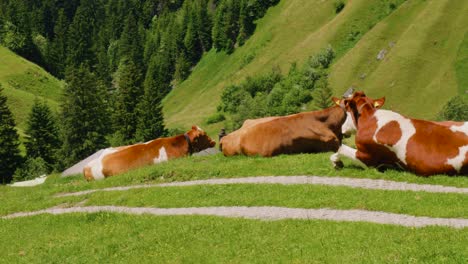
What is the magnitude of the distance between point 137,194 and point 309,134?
852 cm

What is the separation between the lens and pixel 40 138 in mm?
107000

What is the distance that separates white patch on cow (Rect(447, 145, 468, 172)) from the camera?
17.6 m

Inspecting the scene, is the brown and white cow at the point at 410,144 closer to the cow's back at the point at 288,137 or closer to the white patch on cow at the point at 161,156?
the cow's back at the point at 288,137

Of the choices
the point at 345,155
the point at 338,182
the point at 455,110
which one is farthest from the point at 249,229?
the point at 455,110

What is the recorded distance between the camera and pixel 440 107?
352 ft

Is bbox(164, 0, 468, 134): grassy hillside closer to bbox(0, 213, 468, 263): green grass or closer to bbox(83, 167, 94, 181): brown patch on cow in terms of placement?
bbox(83, 167, 94, 181): brown patch on cow

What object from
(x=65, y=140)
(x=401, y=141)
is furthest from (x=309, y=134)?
(x=65, y=140)

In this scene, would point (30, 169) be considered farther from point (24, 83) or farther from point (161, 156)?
point (24, 83)

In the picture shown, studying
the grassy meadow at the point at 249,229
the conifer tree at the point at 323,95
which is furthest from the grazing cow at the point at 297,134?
the conifer tree at the point at 323,95

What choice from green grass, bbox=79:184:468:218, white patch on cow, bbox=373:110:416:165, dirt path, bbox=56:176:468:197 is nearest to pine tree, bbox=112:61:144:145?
dirt path, bbox=56:176:468:197

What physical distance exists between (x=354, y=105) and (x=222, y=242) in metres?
9.53

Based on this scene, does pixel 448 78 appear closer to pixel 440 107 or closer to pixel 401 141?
pixel 440 107

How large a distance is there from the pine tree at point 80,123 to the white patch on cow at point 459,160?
305 feet

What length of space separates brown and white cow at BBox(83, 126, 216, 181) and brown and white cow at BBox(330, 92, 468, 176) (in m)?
13.6
